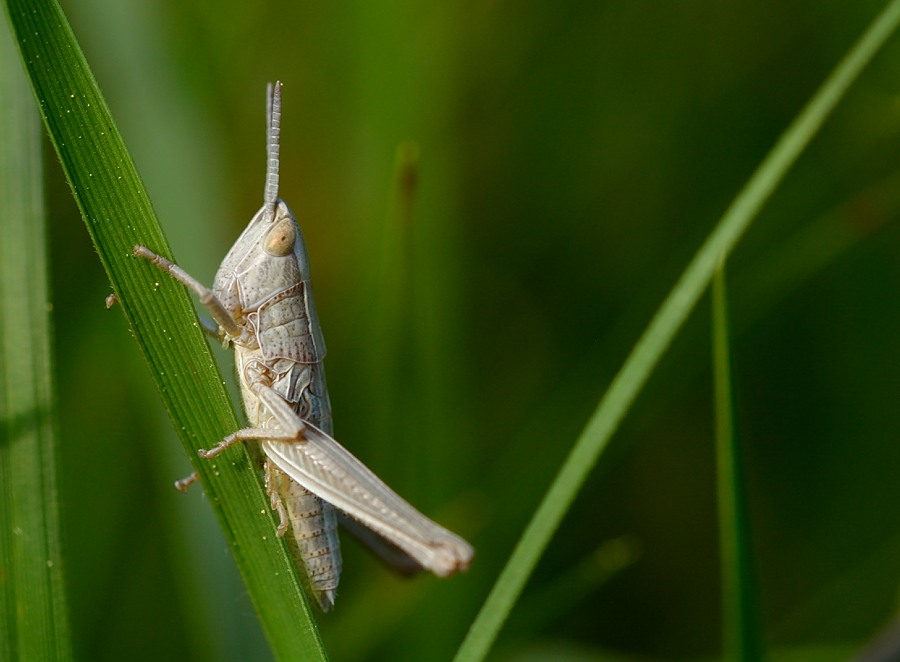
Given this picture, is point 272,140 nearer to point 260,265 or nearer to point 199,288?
point 260,265

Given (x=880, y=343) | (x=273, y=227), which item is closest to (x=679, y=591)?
(x=880, y=343)

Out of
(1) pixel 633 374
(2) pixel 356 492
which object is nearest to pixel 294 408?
(2) pixel 356 492

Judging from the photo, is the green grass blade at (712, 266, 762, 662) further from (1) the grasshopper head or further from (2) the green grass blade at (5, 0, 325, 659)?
(1) the grasshopper head

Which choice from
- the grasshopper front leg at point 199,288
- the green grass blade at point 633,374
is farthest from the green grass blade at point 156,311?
the green grass blade at point 633,374

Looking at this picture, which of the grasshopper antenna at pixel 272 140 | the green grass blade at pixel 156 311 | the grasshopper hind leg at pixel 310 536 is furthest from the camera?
the grasshopper hind leg at pixel 310 536

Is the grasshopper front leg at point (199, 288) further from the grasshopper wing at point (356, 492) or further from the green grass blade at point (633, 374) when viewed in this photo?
the green grass blade at point (633, 374)

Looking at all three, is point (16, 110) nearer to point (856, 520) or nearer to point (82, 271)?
point (82, 271)

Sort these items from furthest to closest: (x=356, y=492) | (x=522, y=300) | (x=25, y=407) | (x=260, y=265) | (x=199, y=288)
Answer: (x=522, y=300) → (x=260, y=265) → (x=356, y=492) → (x=199, y=288) → (x=25, y=407)
